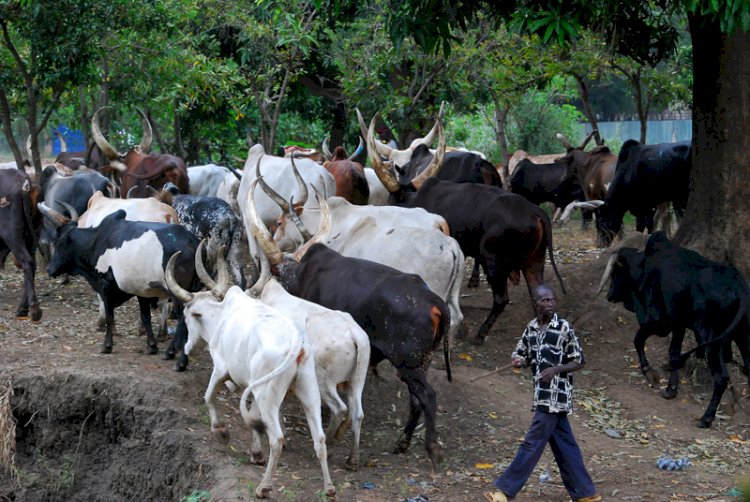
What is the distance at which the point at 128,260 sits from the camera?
32.9 feet

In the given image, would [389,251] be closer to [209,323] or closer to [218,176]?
[209,323]

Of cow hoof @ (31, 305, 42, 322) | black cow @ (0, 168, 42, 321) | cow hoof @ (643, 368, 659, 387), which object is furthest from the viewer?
black cow @ (0, 168, 42, 321)

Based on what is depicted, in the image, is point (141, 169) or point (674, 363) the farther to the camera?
point (141, 169)

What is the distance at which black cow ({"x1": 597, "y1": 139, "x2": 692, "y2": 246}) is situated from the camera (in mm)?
13547

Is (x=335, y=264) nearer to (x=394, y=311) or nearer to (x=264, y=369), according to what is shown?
(x=394, y=311)

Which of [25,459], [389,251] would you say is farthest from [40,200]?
[389,251]

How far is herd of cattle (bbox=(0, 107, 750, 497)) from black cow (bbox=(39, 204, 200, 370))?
0.06 feet

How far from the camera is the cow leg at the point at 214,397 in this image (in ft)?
26.3

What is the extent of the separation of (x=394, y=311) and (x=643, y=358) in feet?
10.4

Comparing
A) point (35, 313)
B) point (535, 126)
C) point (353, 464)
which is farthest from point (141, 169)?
point (535, 126)

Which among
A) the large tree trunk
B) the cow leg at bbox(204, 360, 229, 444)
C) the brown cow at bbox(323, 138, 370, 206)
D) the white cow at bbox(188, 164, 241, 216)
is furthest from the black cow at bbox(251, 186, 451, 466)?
the white cow at bbox(188, 164, 241, 216)

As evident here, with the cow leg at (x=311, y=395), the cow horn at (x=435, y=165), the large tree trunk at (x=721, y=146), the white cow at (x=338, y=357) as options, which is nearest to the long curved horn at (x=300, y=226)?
the white cow at (x=338, y=357)

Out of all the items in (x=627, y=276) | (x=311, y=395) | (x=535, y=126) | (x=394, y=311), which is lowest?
(x=535, y=126)

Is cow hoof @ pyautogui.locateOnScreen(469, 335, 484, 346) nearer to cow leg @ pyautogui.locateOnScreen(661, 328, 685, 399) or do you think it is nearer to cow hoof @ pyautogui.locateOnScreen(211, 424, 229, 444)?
cow leg @ pyautogui.locateOnScreen(661, 328, 685, 399)
